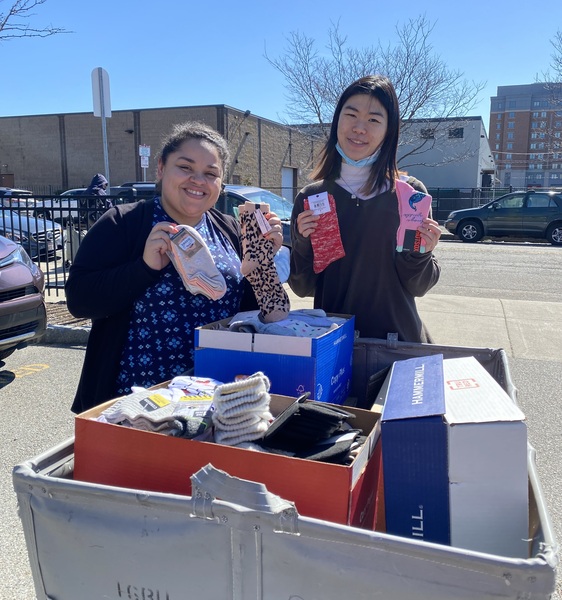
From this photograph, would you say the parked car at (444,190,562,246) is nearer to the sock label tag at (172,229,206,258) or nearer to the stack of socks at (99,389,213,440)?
the sock label tag at (172,229,206,258)

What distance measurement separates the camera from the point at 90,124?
32.8 metres

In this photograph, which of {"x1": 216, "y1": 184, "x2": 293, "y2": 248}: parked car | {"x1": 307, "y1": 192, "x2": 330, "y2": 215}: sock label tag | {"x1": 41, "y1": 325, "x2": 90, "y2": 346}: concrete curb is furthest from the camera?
{"x1": 216, "y1": 184, "x2": 293, "y2": 248}: parked car

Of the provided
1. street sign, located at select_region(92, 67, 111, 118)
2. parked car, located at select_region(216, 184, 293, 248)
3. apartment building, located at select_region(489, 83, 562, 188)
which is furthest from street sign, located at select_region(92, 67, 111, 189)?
apartment building, located at select_region(489, 83, 562, 188)

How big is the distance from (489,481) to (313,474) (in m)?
0.35

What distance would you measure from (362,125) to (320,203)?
0.34 meters

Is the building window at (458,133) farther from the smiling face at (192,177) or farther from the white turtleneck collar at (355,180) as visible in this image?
the smiling face at (192,177)

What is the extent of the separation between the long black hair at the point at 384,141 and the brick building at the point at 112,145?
28.8 meters

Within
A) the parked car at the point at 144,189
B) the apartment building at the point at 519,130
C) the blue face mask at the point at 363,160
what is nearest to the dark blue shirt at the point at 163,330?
the blue face mask at the point at 363,160

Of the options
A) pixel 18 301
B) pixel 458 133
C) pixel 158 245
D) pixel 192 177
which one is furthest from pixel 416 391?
pixel 458 133

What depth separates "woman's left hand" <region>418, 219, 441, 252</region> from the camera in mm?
1915

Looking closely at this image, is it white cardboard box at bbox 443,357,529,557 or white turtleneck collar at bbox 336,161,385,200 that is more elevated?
white turtleneck collar at bbox 336,161,385,200

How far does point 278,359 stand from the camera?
156 cm

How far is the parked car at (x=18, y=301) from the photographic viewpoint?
503 centimetres

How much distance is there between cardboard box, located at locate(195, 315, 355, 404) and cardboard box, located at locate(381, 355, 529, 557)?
1.21 ft
